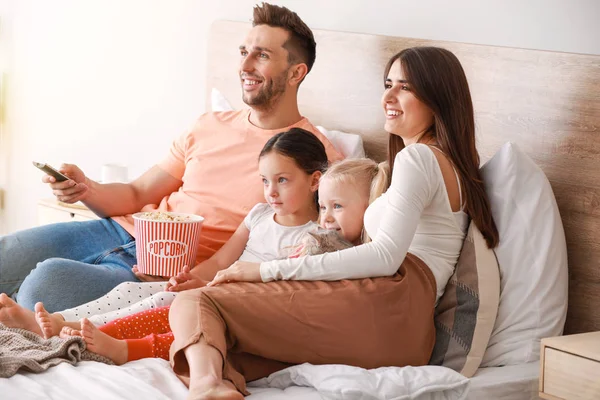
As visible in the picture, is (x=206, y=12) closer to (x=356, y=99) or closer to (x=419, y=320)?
(x=356, y=99)

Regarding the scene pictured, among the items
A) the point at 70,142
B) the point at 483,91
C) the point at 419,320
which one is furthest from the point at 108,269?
the point at 70,142

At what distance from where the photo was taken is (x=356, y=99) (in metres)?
2.95

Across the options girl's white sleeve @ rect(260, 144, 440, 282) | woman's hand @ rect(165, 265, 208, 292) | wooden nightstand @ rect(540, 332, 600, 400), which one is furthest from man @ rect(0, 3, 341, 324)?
wooden nightstand @ rect(540, 332, 600, 400)

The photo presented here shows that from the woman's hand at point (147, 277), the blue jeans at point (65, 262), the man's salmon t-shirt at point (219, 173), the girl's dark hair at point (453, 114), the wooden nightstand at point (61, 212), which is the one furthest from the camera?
the wooden nightstand at point (61, 212)

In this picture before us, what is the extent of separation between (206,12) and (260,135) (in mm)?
1008

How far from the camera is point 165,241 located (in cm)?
255

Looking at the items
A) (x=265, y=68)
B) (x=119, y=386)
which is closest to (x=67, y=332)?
(x=119, y=386)

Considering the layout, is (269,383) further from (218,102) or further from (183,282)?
(218,102)

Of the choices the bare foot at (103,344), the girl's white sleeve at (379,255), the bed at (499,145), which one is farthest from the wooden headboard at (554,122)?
the bare foot at (103,344)

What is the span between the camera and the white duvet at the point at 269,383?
1.79m

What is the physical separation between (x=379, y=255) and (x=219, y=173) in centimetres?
95

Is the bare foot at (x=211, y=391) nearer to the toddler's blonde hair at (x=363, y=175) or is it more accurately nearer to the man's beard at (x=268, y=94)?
the toddler's blonde hair at (x=363, y=175)

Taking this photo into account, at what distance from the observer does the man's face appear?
2.85 m

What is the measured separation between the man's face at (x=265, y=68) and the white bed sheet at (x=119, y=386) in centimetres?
111
